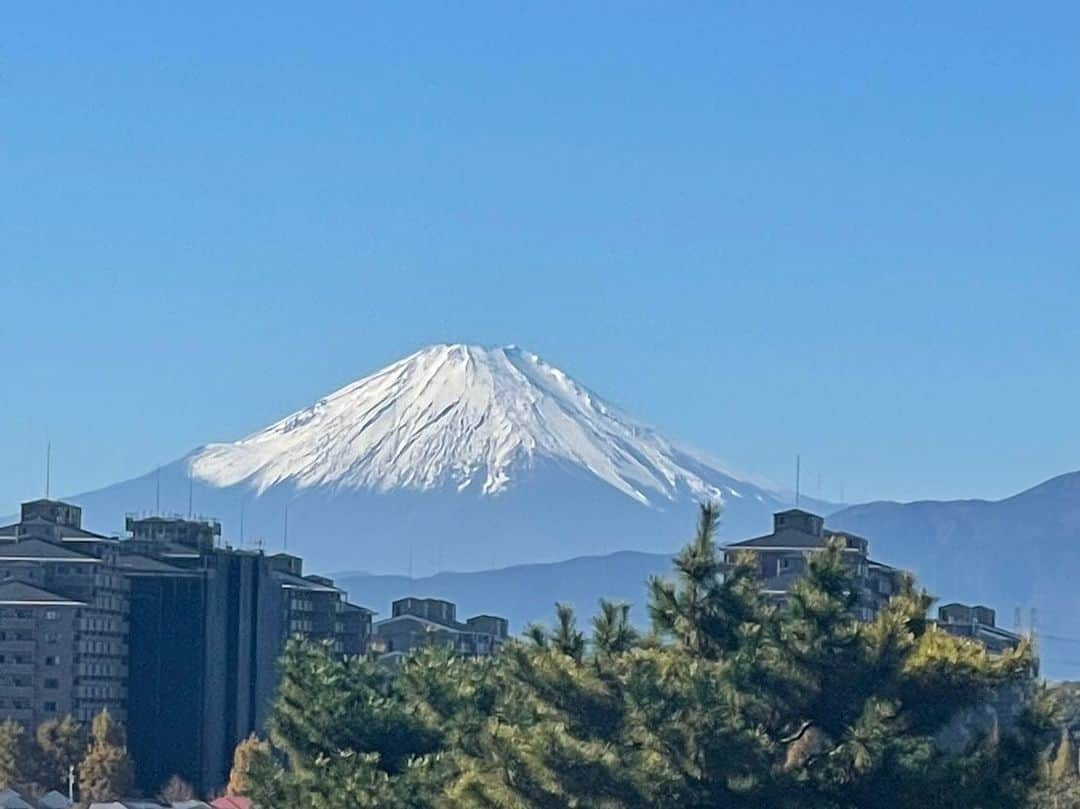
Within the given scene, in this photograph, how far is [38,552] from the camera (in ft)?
A: 434

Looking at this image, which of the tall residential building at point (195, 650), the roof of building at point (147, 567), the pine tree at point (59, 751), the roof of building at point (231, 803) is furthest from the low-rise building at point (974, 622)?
the pine tree at point (59, 751)

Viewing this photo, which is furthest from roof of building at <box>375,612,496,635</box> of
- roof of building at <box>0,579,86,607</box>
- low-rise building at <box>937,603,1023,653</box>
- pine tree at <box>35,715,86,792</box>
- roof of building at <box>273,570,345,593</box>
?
pine tree at <box>35,715,86,792</box>

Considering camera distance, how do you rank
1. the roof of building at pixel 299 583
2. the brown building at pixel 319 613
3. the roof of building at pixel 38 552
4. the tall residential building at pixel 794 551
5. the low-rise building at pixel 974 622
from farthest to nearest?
the low-rise building at pixel 974 622 → the roof of building at pixel 299 583 → the brown building at pixel 319 613 → the tall residential building at pixel 794 551 → the roof of building at pixel 38 552

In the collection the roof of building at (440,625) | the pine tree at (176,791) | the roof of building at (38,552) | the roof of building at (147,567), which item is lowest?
the pine tree at (176,791)

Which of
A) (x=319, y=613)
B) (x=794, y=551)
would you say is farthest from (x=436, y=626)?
(x=794, y=551)

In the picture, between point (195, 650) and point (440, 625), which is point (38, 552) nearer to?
point (195, 650)

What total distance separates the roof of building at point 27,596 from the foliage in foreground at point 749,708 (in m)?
92.4

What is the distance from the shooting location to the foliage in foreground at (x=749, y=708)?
32875 mm

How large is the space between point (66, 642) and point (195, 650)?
5.54 meters

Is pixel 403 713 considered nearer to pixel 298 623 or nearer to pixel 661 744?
pixel 661 744

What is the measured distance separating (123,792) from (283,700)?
6643cm

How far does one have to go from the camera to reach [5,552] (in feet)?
438

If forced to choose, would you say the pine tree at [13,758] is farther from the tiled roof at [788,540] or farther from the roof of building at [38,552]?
the tiled roof at [788,540]

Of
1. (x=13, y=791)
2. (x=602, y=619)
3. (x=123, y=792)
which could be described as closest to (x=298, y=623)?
(x=123, y=792)
